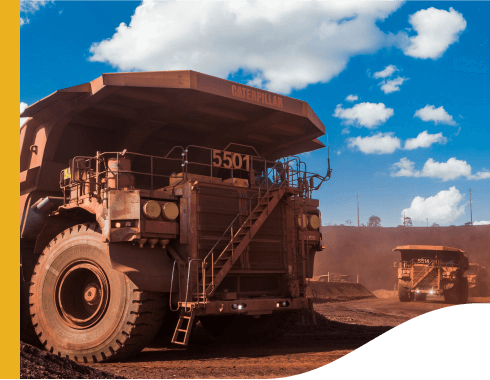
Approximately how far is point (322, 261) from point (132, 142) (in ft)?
161

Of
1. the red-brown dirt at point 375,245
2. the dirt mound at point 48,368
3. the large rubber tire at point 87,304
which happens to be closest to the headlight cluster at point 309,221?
the large rubber tire at point 87,304

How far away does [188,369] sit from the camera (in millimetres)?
6391

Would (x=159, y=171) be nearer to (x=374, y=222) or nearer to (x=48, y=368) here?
(x=48, y=368)

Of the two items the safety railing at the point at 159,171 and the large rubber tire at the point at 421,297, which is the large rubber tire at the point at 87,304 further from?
the large rubber tire at the point at 421,297

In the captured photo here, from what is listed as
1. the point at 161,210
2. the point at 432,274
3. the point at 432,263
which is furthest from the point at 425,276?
the point at 161,210

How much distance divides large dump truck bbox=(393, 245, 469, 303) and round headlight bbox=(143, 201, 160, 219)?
1704 cm

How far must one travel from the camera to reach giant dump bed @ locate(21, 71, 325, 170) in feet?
26.8

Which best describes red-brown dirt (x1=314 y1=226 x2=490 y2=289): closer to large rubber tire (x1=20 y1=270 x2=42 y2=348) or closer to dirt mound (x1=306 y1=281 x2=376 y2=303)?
dirt mound (x1=306 y1=281 x2=376 y2=303)

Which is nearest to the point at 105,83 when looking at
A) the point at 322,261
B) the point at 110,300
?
the point at 110,300

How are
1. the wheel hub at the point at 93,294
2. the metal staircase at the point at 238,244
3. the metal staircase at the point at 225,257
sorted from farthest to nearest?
the wheel hub at the point at 93,294 → the metal staircase at the point at 238,244 → the metal staircase at the point at 225,257

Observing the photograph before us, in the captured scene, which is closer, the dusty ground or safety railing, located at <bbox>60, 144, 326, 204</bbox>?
the dusty ground

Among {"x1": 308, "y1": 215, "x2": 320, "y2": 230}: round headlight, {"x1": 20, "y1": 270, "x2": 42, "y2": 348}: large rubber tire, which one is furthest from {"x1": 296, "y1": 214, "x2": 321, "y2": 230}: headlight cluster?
{"x1": 20, "y1": 270, "x2": 42, "y2": 348}: large rubber tire

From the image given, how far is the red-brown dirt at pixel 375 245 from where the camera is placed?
53781 mm

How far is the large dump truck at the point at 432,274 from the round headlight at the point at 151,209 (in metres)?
17.0
